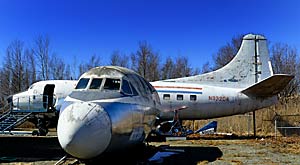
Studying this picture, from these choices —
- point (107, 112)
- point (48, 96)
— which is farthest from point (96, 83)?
point (48, 96)

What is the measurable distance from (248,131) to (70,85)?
12.7 metres

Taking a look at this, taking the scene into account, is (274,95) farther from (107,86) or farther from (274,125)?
(107,86)

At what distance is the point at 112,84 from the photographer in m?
7.72

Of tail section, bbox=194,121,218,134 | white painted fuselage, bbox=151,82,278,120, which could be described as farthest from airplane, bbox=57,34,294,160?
tail section, bbox=194,121,218,134

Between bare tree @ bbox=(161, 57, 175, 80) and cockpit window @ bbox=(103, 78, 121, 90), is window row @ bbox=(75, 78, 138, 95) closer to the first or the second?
cockpit window @ bbox=(103, 78, 121, 90)

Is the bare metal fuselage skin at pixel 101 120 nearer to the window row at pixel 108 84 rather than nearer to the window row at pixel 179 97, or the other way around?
the window row at pixel 108 84

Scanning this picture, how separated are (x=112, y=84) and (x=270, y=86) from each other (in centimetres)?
1246

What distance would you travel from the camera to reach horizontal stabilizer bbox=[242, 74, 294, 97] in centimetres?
1609

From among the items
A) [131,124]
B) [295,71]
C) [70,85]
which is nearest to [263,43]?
[70,85]

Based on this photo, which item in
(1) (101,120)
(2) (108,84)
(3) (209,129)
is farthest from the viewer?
(3) (209,129)

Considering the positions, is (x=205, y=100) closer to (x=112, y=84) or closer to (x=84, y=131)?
(x=112, y=84)

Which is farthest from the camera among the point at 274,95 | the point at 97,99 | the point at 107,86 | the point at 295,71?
the point at 295,71

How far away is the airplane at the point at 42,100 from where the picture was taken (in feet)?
61.1

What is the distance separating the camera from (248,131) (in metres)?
21.2
